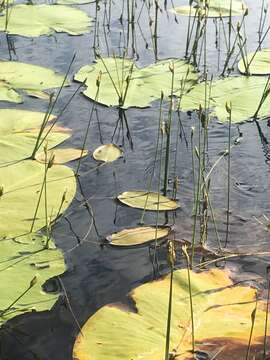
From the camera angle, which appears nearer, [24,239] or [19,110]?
[24,239]

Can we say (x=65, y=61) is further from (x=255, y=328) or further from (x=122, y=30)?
(x=255, y=328)

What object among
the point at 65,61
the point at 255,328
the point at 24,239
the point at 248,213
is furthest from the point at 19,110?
the point at 255,328

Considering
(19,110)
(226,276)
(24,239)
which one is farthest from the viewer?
(19,110)

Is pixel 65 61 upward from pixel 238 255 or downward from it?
upward

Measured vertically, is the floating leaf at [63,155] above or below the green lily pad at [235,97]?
below

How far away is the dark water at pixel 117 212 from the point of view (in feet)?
4.83

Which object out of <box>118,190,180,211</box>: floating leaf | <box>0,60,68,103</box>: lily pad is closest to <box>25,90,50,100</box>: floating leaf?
<box>0,60,68,103</box>: lily pad

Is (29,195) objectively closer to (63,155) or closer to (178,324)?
(63,155)

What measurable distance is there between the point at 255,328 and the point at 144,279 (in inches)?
14.7

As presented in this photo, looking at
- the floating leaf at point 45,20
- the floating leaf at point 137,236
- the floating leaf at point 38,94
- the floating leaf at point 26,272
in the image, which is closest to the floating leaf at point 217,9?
the floating leaf at point 45,20

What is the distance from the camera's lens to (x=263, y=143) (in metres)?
2.49

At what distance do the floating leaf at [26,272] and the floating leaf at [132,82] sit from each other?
1.16 meters

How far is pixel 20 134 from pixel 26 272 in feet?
3.27

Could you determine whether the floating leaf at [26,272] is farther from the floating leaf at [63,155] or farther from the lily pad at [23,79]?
the lily pad at [23,79]
